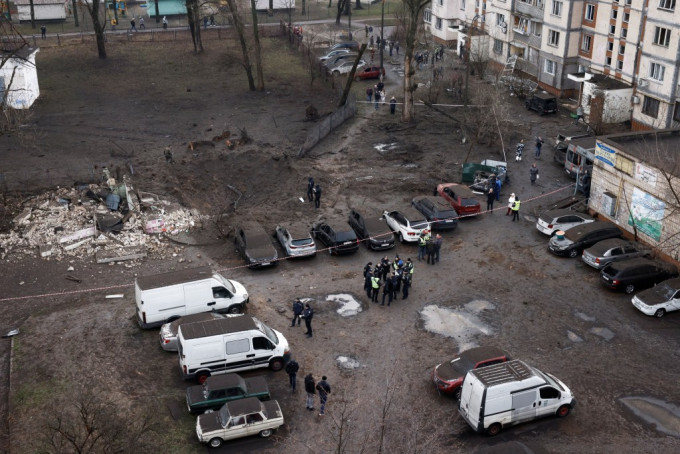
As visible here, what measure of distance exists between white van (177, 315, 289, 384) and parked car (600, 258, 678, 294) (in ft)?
43.7

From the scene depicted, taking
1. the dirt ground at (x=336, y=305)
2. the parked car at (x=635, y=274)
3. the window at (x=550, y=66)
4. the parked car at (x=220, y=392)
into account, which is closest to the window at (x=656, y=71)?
the dirt ground at (x=336, y=305)

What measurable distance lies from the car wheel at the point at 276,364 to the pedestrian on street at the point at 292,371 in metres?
0.96

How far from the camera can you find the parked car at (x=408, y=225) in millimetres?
32781

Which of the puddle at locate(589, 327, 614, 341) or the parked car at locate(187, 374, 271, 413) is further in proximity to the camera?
the puddle at locate(589, 327, 614, 341)

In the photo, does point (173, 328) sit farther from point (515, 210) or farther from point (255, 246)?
point (515, 210)

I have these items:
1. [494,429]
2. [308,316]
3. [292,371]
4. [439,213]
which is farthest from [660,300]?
[292,371]

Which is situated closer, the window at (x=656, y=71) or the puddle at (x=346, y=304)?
the puddle at (x=346, y=304)

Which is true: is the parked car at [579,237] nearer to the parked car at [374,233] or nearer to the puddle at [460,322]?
the puddle at [460,322]

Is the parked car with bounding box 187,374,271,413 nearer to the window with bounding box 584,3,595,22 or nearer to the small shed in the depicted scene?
the small shed

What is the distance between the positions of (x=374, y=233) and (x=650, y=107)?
80.0 ft

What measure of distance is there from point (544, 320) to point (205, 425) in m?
13.1

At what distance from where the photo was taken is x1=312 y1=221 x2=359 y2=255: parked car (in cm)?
3158

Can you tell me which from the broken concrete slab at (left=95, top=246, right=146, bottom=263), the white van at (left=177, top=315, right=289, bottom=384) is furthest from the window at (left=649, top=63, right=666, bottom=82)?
the white van at (left=177, top=315, right=289, bottom=384)

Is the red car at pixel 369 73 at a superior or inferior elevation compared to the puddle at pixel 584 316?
superior
